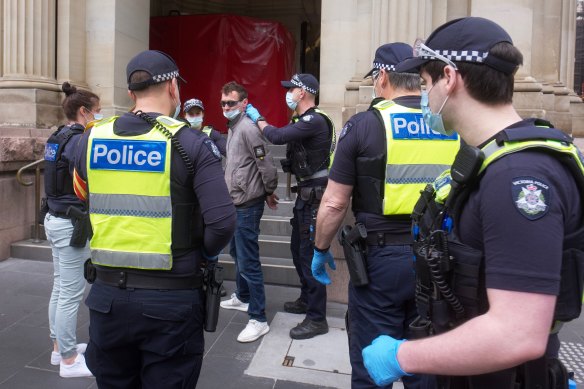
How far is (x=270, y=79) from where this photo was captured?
11.8 metres

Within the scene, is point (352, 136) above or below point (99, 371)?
above

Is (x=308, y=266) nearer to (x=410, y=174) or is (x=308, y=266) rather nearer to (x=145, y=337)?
(x=410, y=174)

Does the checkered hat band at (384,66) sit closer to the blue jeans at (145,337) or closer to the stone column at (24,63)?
the blue jeans at (145,337)

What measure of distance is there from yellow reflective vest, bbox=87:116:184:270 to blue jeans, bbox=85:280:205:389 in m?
0.15

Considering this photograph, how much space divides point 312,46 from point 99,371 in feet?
47.6

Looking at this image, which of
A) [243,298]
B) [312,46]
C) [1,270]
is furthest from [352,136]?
[312,46]

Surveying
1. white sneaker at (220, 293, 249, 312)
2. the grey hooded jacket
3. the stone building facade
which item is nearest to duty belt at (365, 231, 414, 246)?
the grey hooded jacket

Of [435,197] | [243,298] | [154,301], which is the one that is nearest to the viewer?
[435,197]

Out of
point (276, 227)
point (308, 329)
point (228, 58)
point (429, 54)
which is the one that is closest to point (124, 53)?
point (228, 58)

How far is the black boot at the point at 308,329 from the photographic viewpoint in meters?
4.28

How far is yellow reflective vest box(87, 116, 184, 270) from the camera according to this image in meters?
2.10

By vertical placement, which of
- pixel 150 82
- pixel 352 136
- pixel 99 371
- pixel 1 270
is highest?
pixel 150 82

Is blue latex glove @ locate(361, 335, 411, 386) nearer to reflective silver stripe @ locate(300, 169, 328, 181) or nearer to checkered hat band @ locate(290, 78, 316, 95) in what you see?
reflective silver stripe @ locate(300, 169, 328, 181)

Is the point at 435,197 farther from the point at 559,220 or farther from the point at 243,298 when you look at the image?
the point at 243,298
